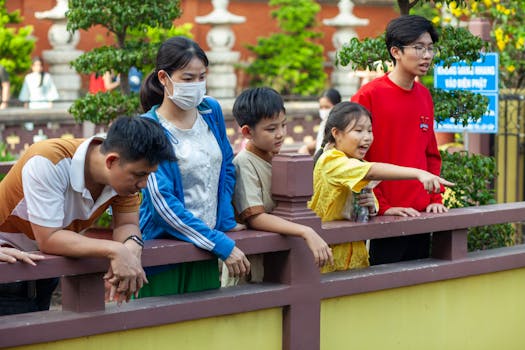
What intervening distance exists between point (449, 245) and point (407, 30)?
1143 millimetres

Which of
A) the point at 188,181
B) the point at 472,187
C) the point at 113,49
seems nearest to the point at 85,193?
the point at 188,181

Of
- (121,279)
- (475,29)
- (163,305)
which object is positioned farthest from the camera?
(475,29)

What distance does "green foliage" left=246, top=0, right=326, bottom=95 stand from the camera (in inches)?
842

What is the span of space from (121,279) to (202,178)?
802 millimetres

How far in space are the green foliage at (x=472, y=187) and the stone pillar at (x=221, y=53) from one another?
1130cm

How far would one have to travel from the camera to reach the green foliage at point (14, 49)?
1725cm

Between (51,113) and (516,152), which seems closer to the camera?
(516,152)

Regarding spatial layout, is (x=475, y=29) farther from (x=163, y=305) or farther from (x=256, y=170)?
(x=163, y=305)

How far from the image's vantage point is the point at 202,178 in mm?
5156

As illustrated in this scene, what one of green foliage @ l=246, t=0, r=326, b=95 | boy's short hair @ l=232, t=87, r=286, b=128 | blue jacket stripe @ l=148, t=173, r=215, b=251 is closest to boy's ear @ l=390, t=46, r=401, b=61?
boy's short hair @ l=232, t=87, r=286, b=128

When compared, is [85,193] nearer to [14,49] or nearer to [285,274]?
[285,274]

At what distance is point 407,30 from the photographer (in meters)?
6.13

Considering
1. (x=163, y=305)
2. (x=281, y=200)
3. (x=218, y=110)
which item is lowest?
(x=163, y=305)

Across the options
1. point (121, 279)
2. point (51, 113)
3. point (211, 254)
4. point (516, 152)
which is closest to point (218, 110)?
point (211, 254)
